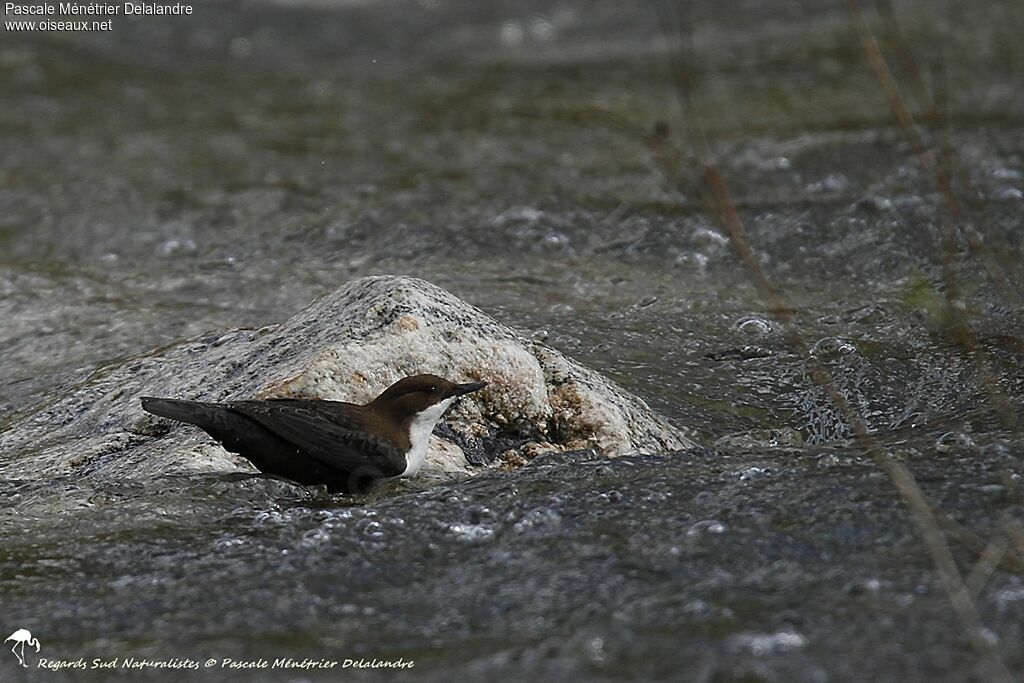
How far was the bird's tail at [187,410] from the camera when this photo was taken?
4.37 m

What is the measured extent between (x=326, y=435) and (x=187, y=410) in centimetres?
44

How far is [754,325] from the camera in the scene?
6.18 meters

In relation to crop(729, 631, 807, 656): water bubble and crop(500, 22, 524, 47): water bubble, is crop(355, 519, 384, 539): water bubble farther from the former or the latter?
crop(500, 22, 524, 47): water bubble

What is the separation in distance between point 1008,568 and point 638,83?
7669mm

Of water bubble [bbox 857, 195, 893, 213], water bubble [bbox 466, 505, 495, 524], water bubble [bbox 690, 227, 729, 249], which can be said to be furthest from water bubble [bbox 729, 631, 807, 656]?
water bubble [bbox 857, 195, 893, 213]

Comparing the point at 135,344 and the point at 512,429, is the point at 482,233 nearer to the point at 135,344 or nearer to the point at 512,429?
the point at 135,344

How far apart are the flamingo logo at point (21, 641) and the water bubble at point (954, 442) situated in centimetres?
269

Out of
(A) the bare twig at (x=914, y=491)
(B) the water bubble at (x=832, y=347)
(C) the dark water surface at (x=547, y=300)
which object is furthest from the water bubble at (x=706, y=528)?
(B) the water bubble at (x=832, y=347)

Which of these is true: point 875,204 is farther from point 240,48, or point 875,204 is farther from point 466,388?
point 240,48

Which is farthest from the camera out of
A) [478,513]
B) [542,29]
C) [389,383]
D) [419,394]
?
[542,29]

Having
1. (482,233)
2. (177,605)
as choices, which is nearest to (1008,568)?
(177,605)

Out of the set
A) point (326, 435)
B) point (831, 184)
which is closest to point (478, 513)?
point (326, 435)

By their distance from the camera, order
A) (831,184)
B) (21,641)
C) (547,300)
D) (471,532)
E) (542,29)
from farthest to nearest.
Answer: (542,29) < (831,184) < (547,300) < (471,532) < (21,641)

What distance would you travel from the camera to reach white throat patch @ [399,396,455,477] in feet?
14.2
